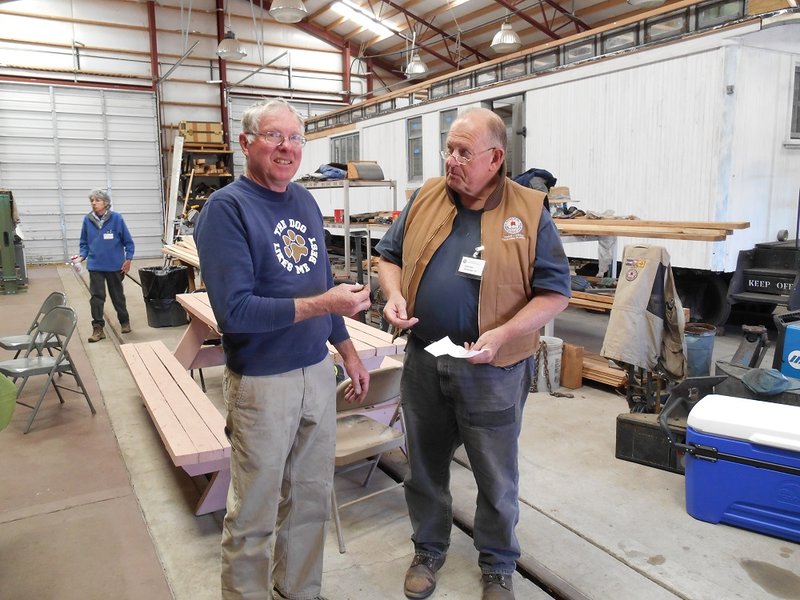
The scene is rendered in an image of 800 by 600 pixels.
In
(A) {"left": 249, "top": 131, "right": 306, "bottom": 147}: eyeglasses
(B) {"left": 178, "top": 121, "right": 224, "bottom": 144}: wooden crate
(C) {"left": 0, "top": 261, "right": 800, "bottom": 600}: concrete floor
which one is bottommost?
(C) {"left": 0, "top": 261, "right": 800, "bottom": 600}: concrete floor

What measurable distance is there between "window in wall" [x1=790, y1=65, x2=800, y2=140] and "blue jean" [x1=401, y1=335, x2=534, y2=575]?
6473mm

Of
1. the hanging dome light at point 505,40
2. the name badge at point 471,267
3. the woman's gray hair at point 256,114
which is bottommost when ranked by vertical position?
the name badge at point 471,267

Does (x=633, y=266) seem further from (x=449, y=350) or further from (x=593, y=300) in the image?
(x=449, y=350)

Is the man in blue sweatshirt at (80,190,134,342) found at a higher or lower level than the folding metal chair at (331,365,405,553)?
higher

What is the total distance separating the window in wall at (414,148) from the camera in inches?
434

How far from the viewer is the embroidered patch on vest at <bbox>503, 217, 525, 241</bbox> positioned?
6.84 feet

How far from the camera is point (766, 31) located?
614 centimetres

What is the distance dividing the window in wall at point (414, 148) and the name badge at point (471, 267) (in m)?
9.15

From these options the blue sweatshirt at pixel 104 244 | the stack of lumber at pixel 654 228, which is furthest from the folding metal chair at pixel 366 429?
the blue sweatshirt at pixel 104 244

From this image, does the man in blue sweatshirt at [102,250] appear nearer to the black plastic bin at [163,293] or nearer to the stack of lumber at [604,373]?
the black plastic bin at [163,293]

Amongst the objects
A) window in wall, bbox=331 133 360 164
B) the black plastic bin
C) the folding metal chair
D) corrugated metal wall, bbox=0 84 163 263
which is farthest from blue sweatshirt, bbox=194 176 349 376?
corrugated metal wall, bbox=0 84 163 263

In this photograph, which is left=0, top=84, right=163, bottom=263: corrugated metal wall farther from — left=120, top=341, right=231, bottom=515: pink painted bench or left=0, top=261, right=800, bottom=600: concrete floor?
left=120, top=341, right=231, bottom=515: pink painted bench

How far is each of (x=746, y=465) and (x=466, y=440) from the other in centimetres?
141

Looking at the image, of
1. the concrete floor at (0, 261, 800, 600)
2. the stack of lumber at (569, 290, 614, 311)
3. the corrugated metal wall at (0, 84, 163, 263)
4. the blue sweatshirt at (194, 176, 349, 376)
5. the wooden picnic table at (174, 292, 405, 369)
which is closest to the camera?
the blue sweatshirt at (194, 176, 349, 376)
